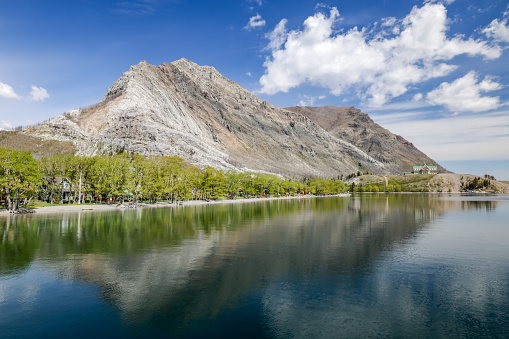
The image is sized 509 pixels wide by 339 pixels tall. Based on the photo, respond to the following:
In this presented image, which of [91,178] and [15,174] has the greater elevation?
[15,174]

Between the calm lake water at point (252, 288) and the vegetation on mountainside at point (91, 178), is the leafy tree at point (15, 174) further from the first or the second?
the calm lake water at point (252, 288)

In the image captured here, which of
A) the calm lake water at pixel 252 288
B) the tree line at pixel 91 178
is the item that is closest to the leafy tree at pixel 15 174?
the tree line at pixel 91 178

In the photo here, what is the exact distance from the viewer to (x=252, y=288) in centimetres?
2166

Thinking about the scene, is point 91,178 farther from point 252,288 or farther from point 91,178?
point 252,288

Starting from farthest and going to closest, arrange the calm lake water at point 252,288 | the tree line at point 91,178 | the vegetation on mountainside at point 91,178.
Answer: the vegetation on mountainside at point 91,178
the tree line at point 91,178
the calm lake water at point 252,288

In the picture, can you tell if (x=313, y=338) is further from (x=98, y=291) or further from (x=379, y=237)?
(x=379, y=237)

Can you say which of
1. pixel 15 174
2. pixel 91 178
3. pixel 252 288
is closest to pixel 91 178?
pixel 91 178

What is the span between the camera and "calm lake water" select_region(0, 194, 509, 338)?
16094 millimetres

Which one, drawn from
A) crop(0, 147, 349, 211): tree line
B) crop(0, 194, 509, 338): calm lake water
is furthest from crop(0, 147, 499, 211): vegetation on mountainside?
crop(0, 194, 509, 338): calm lake water

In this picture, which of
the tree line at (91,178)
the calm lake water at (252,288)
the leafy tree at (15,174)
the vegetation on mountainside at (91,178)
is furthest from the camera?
the vegetation on mountainside at (91,178)

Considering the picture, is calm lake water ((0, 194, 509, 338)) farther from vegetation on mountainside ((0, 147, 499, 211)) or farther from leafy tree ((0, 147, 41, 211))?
vegetation on mountainside ((0, 147, 499, 211))

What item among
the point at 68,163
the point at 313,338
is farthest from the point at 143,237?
the point at 68,163

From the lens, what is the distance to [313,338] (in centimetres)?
1486

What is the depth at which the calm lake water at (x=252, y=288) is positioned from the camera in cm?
1609
